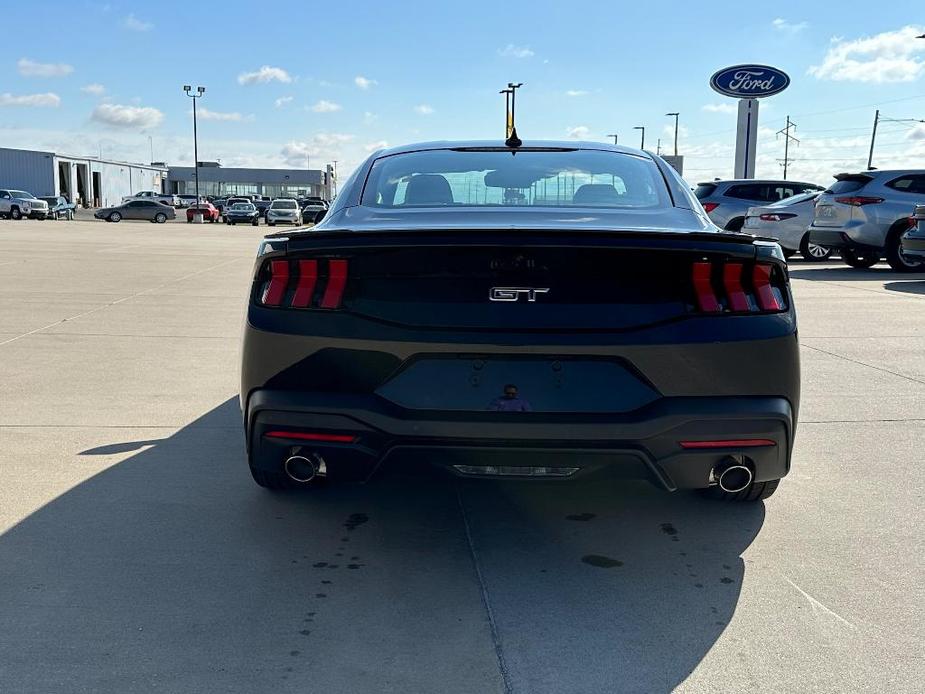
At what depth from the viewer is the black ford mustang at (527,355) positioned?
297 cm

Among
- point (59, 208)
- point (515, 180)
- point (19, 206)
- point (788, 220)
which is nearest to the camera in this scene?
point (515, 180)

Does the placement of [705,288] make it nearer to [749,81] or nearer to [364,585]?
[364,585]

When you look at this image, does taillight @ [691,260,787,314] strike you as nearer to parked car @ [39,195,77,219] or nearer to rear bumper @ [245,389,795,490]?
rear bumper @ [245,389,795,490]

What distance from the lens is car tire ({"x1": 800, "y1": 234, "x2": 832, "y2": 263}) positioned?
59.6 feet

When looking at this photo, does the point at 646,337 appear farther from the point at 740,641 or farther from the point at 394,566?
the point at 394,566

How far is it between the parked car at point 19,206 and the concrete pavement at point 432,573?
49.6m

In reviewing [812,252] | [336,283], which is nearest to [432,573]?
[336,283]

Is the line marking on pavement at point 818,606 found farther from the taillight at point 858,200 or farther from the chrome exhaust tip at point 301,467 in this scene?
the taillight at point 858,200

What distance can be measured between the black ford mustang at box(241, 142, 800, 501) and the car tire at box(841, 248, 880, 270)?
14235mm

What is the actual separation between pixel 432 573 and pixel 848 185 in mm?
14549

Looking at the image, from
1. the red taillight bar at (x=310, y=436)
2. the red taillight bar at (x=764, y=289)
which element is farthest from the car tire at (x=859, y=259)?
the red taillight bar at (x=310, y=436)

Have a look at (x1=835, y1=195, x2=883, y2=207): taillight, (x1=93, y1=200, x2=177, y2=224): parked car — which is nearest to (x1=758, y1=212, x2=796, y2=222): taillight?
(x1=835, y1=195, x2=883, y2=207): taillight

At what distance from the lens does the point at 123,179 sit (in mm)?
100562

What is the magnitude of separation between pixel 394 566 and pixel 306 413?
680 millimetres
